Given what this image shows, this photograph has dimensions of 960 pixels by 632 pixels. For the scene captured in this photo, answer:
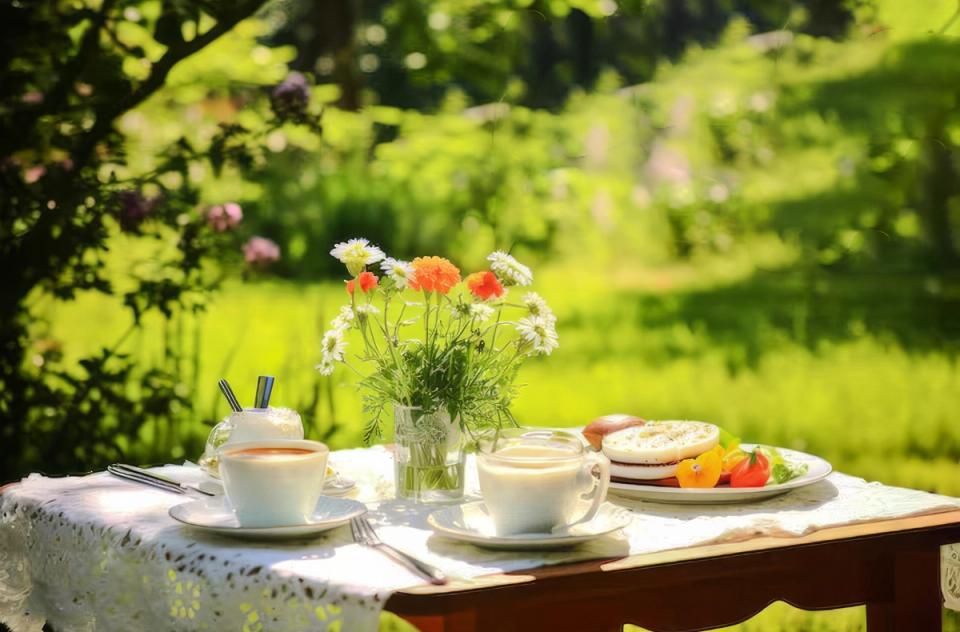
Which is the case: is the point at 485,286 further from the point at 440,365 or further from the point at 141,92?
the point at 141,92

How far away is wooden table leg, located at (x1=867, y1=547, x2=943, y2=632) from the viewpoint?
1389 millimetres

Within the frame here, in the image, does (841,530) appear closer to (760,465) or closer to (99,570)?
(760,465)

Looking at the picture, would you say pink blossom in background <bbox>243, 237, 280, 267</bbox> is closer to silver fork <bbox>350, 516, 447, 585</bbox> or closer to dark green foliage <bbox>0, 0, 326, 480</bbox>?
dark green foliage <bbox>0, 0, 326, 480</bbox>

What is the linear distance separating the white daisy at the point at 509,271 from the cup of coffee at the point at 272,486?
356mm

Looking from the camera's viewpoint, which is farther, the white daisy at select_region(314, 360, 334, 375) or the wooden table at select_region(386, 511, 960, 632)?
the white daisy at select_region(314, 360, 334, 375)

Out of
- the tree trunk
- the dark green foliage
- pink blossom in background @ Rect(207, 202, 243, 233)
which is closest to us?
the dark green foliage

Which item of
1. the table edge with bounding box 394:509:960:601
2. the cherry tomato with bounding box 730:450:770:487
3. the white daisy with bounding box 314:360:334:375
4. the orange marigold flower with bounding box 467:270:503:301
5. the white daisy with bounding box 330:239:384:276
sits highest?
the white daisy with bounding box 330:239:384:276

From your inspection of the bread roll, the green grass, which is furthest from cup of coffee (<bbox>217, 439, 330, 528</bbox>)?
the green grass

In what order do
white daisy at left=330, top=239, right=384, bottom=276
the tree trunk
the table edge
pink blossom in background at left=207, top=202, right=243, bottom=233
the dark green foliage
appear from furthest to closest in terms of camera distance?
the tree trunk
pink blossom in background at left=207, top=202, right=243, bottom=233
the dark green foliage
white daisy at left=330, top=239, right=384, bottom=276
the table edge

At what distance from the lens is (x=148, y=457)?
3344 mm

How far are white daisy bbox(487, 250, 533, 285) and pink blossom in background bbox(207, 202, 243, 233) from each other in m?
1.88

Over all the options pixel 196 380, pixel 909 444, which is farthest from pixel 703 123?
pixel 196 380

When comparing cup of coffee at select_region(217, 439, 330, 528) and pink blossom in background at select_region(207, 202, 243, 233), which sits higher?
pink blossom in background at select_region(207, 202, 243, 233)

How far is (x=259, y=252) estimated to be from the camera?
156 inches
